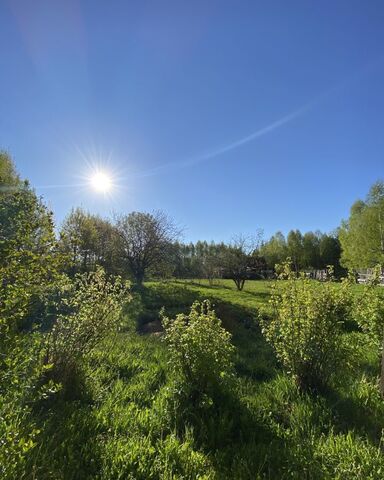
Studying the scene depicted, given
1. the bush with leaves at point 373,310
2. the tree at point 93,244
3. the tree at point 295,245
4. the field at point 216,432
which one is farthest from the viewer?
the tree at point 295,245

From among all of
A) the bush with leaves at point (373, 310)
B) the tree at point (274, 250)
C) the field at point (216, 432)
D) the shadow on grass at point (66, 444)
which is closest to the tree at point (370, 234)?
the tree at point (274, 250)

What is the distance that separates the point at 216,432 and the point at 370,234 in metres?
31.7

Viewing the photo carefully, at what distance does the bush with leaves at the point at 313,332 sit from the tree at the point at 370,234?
2758 centimetres

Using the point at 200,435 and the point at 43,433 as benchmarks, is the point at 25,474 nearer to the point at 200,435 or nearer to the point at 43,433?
the point at 43,433

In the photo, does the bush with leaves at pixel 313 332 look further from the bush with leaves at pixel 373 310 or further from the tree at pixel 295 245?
the tree at pixel 295 245

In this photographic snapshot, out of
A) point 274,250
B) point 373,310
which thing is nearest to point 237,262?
point 373,310

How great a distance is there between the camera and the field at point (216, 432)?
2709 millimetres

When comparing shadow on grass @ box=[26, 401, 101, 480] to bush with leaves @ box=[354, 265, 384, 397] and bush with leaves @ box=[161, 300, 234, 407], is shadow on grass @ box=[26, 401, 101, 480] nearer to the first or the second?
bush with leaves @ box=[161, 300, 234, 407]

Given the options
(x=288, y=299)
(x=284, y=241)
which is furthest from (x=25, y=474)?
(x=284, y=241)

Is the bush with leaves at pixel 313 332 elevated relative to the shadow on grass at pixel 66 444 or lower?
elevated

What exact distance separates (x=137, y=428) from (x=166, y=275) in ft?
66.6

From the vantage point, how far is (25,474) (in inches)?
94.6

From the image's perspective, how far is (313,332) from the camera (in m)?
4.34

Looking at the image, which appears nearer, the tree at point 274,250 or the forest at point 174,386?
the forest at point 174,386
